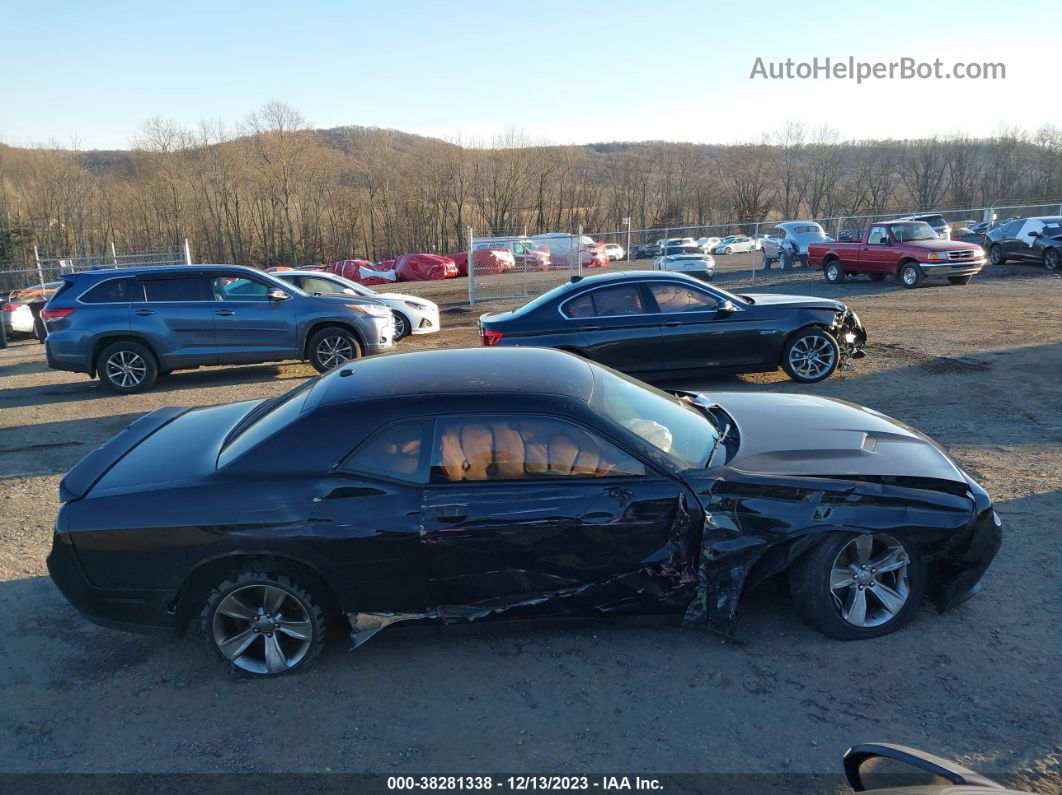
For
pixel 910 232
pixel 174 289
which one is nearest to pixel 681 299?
pixel 174 289

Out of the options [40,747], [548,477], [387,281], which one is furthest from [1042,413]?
[387,281]

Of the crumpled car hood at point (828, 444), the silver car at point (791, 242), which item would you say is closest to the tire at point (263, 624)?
the crumpled car hood at point (828, 444)

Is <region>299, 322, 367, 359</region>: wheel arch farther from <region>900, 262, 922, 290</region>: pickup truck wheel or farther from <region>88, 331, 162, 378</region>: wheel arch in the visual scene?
<region>900, 262, 922, 290</region>: pickup truck wheel

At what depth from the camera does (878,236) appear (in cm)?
2109

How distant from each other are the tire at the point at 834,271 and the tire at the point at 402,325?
1396 centimetres

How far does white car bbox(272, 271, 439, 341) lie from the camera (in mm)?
14508

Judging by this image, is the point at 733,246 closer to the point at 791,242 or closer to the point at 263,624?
the point at 791,242

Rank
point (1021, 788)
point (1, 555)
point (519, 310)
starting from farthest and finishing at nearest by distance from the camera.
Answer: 1. point (519, 310)
2. point (1, 555)
3. point (1021, 788)

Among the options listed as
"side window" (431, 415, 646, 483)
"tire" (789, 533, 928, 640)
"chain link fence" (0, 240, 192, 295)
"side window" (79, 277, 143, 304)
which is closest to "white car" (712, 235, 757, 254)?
"chain link fence" (0, 240, 192, 295)

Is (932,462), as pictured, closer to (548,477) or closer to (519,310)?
(548,477)

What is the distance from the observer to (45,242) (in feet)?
200

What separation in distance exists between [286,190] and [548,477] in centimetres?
6634

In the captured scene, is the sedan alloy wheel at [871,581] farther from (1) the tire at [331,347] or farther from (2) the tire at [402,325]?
(2) the tire at [402,325]

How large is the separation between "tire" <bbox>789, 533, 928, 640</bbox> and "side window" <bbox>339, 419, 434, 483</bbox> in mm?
1995
